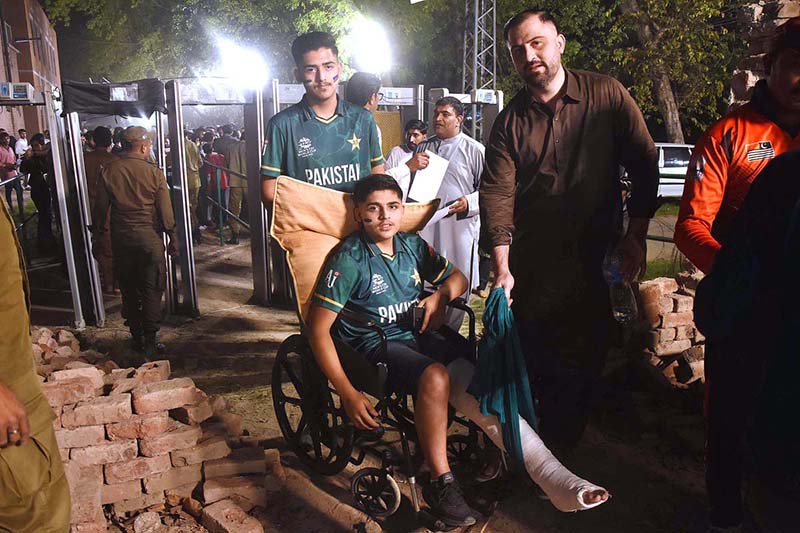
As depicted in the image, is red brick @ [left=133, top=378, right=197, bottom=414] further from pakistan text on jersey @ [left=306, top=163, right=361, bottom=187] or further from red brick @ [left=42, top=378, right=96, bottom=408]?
pakistan text on jersey @ [left=306, top=163, right=361, bottom=187]

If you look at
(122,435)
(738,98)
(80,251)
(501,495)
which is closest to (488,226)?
(501,495)

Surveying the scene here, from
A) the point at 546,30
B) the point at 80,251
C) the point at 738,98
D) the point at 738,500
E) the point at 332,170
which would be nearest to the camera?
the point at 738,500

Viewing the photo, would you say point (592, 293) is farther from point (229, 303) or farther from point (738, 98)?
point (229, 303)

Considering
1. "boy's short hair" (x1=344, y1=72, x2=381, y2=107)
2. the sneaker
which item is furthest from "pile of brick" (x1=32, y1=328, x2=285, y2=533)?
"boy's short hair" (x1=344, y1=72, x2=381, y2=107)

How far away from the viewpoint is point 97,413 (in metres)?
3.55

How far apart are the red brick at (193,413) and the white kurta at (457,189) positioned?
8.74 ft

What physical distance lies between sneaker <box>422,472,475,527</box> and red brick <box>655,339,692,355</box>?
2.59 m

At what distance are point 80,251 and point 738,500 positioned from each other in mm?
6598

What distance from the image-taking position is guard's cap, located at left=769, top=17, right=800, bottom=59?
8.25 feet

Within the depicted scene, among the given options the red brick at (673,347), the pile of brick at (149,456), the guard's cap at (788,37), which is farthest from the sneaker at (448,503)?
the red brick at (673,347)

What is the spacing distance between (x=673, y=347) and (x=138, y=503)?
377 centimetres

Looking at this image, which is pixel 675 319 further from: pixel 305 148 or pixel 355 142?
pixel 305 148

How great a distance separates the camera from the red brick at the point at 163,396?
12.0 feet

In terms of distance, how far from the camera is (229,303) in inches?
322
